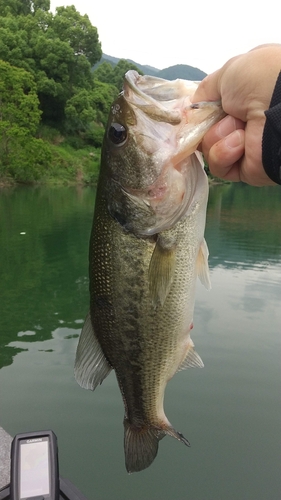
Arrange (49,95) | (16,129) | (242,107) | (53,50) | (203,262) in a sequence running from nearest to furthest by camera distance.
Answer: (242,107), (203,262), (16,129), (49,95), (53,50)

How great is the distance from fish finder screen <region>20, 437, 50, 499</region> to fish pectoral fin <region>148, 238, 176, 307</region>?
47.1 inches

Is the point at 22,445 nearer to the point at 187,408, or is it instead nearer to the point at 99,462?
the point at 99,462

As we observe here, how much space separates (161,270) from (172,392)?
5.07 metres

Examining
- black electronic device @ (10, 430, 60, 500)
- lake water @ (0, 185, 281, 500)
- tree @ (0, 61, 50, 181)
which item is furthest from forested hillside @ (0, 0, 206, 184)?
black electronic device @ (10, 430, 60, 500)

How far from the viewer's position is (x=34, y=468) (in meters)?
2.30

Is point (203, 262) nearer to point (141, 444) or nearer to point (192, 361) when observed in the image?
point (192, 361)

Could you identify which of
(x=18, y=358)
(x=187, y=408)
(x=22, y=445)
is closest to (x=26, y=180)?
(x=18, y=358)

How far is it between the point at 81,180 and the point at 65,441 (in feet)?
112

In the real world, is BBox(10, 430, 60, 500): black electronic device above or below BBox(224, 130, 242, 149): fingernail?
below

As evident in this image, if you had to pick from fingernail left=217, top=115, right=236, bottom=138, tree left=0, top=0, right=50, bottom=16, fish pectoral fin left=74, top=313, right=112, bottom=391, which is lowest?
fish pectoral fin left=74, top=313, right=112, bottom=391

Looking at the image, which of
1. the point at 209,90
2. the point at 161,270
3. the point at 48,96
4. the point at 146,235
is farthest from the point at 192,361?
the point at 48,96

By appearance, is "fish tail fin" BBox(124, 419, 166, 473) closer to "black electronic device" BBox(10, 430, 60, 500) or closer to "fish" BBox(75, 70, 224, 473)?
"fish" BBox(75, 70, 224, 473)

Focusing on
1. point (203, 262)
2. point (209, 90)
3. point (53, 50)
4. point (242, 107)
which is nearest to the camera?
point (242, 107)

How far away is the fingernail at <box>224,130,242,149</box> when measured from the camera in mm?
1664
